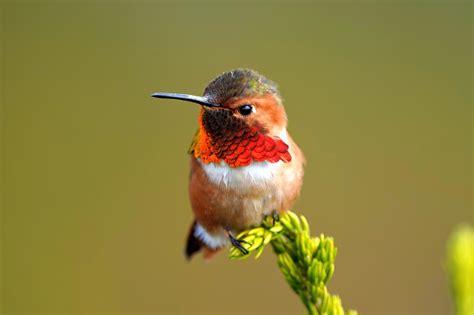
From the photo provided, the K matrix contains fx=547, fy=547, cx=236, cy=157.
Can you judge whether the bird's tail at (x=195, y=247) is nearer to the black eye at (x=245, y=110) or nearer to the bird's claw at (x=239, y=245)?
the bird's claw at (x=239, y=245)

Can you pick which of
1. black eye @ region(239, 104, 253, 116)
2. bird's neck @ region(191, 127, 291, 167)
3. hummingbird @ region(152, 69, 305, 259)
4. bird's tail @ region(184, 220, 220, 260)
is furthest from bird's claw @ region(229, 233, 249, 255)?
bird's tail @ region(184, 220, 220, 260)

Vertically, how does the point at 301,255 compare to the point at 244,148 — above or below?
below

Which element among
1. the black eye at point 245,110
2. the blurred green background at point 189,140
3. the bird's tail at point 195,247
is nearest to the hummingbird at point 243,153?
the black eye at point 245,110

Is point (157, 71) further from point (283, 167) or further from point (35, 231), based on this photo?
point (283, 167)

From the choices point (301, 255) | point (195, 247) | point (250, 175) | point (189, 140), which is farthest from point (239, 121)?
point (189, 140)

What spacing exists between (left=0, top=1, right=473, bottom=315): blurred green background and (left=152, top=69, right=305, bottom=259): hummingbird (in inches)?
105

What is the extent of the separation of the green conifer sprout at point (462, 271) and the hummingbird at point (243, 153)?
74 cm

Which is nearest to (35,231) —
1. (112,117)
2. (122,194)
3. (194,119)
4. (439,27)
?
(122,194)

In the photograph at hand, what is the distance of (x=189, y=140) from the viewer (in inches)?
248

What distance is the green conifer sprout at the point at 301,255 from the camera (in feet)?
6.40

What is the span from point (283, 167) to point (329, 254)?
0.50 m

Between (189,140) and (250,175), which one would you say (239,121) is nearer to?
(250,175)

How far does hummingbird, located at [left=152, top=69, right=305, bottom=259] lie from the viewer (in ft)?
7.55

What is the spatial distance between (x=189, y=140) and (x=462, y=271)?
463 cm
